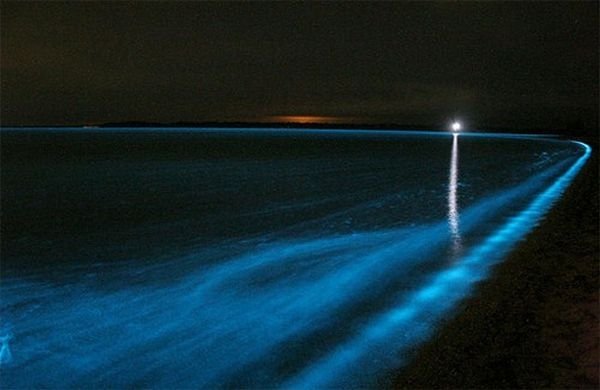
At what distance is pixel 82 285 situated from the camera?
11531 millimetres

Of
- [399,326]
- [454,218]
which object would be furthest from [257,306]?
[454,218]

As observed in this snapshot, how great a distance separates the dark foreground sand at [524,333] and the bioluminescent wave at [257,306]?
0.46m

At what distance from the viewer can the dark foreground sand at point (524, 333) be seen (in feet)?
19.0

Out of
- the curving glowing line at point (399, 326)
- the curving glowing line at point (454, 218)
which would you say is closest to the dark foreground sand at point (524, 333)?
the curving glowing line at point (399, 326)

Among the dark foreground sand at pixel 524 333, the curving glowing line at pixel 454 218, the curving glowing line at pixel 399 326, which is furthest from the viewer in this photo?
the curving glowing line at pixel 454 218

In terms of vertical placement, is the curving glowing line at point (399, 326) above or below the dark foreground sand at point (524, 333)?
below

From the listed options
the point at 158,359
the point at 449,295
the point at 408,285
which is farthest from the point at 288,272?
the point at 158,359

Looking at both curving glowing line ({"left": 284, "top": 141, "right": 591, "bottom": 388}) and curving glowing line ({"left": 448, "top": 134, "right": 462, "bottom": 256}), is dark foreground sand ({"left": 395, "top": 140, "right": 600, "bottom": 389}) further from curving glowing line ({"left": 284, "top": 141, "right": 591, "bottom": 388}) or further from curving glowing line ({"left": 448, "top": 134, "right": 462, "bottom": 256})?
curving glowing line ({"left": 448, "top": 134, "right": 462, "bottom": 256})

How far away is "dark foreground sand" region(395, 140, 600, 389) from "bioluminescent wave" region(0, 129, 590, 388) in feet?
1.50

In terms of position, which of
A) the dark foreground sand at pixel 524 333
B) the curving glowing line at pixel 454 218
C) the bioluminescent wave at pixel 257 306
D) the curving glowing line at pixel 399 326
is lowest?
the curving glowing line at pixel 454 218

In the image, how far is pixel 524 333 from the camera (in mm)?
6930

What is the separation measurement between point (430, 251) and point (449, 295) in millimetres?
4315

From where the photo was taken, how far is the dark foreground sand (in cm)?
579

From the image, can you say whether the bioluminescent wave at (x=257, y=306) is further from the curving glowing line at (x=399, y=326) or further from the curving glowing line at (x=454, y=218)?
the curving glowing line at (x=454, y=218)
